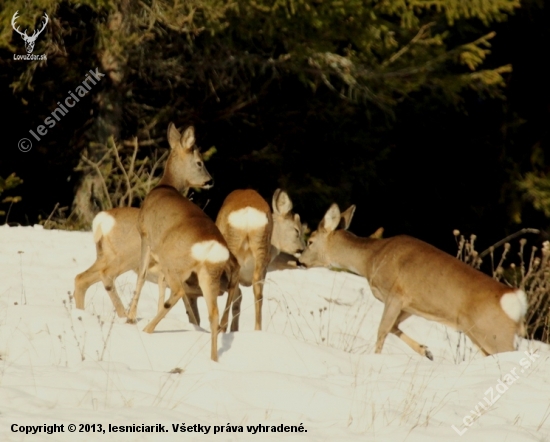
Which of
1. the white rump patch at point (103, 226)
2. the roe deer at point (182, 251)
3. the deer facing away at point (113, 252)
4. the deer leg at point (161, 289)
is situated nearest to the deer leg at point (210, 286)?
the roe deer at point (182, 251)

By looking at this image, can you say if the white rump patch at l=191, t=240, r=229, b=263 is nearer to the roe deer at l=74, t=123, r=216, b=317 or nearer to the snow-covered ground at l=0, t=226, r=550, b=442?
the snow-covered ground at l=0, t=226, r=550, b=442

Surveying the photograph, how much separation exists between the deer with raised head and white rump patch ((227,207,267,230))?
43.1 inches

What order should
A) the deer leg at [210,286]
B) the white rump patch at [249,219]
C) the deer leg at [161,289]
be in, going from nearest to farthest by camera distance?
the deer leg at [210,286] < the deer leg at [161,289] < the white rump patch at [249,219]

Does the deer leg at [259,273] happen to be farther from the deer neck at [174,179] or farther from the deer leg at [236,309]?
the deer neck at [174,179]

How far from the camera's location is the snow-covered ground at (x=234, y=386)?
18.3ft

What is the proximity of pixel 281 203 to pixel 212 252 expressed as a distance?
9.08 ft

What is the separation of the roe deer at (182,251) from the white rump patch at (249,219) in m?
0.54

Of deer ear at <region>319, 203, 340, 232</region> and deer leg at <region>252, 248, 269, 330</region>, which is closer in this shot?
deer leg at <region>252, 248, 269, 330</region>

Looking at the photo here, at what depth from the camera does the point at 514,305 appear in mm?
7629

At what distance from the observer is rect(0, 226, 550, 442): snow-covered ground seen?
5566 millimetres

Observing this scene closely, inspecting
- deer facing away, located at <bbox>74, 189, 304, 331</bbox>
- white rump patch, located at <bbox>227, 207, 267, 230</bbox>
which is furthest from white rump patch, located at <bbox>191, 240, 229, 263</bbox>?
deer facing away, located at <bbox>74, 189, 304, 331</bbox>

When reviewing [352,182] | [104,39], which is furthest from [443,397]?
[352,182]

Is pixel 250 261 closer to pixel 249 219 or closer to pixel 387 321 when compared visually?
pixel 249 219

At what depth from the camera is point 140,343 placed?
7.22m
